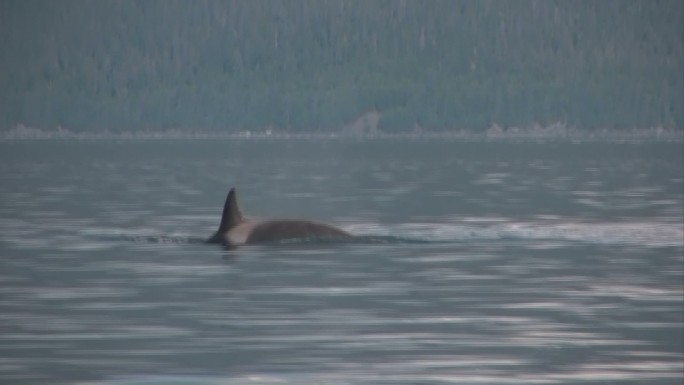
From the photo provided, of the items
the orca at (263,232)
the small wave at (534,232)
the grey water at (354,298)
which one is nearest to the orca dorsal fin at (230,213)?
the orca at (263,232)

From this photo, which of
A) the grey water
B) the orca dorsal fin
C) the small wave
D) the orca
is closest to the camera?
the grey water

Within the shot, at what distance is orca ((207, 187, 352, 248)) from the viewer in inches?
1508

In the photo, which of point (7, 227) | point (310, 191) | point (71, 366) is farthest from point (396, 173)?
point (71, 366)

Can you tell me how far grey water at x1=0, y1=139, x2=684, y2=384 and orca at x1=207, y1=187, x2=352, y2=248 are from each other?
0.46 meters

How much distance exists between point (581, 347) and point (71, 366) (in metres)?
6.13

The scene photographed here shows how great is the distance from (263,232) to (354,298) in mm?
10532

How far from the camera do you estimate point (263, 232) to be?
127ft

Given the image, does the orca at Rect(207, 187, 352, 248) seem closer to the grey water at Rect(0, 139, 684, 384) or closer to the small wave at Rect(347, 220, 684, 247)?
the grey water at Rect(0, 139, 684, 384)

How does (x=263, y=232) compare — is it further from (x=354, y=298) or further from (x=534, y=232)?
(x=354, y=298)

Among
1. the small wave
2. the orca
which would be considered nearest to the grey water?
the small wave

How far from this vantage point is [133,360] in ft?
70.3

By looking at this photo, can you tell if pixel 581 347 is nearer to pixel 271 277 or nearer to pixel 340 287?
pixel 340 287

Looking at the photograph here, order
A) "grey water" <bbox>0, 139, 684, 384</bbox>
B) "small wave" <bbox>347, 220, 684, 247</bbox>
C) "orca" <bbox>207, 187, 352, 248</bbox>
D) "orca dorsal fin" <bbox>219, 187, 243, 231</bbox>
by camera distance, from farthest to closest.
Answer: "small wave" <bbox>347, 220, 684, 247</bbox>
"orca" <bbox>207, 187, 352, 248</bbox>
"orca dorsal fin" <bbox>219, 187, 243, 231</bbox>
"grey water" <bbox>0, 139, 684, 384</bbox>

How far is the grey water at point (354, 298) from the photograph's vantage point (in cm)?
2102
